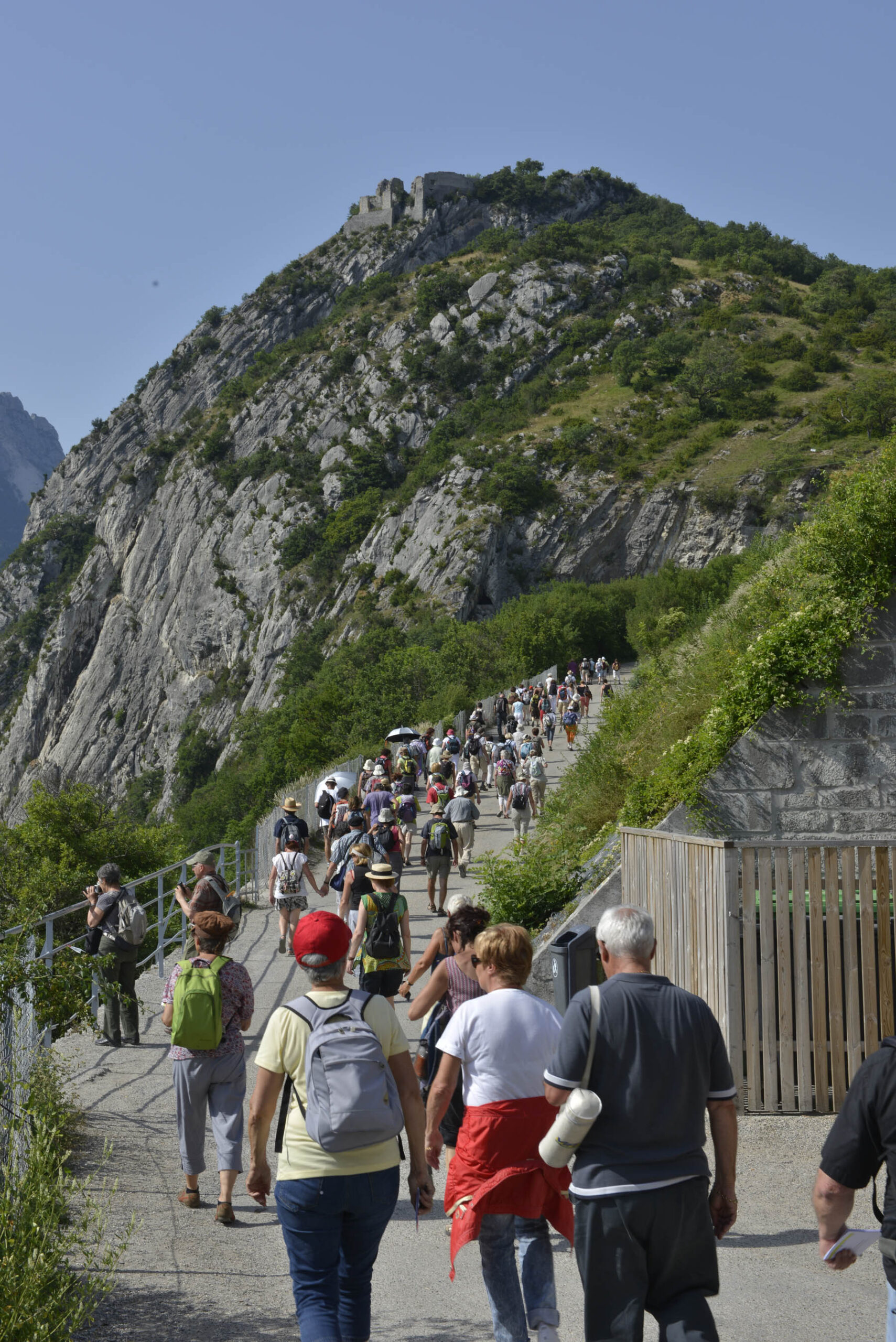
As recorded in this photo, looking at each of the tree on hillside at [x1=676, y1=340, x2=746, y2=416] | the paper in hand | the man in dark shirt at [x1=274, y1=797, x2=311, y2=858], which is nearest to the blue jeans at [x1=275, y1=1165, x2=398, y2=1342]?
the paper in hand

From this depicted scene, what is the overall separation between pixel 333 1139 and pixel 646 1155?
94 centimetres

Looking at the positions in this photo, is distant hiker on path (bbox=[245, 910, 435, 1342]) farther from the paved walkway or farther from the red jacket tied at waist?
the paved walkway

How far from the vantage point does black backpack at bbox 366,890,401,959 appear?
766cm

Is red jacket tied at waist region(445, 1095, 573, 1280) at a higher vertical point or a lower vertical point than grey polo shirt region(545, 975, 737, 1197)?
lower

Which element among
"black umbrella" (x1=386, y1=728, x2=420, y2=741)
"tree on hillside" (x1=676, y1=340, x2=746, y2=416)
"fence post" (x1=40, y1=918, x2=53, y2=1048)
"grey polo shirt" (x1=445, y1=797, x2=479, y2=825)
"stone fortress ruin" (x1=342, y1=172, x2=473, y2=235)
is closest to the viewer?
"fence post" (x1=40, y1=918, x2=53, y2=1048)

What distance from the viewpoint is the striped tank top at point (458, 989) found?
191 inches

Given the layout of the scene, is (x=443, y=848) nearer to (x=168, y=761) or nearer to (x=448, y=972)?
(x=448, y=972)

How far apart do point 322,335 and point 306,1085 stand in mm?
116471

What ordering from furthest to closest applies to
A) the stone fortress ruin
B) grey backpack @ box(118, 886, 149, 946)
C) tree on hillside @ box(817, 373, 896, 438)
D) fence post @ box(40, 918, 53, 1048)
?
1. the stone fortress ruin
2. tree on hillside @ box(817, 373, 896, 438)
3. grey backpack @ box(118, 886, 149, 946)
4. fence post @ box(40, 918, 53, 1048)

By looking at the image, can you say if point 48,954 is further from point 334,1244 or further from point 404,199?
point 404,199

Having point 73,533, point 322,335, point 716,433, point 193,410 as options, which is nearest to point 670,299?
point 716,433

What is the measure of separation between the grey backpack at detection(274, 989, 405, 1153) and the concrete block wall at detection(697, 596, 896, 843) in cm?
532

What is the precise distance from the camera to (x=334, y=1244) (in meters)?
3.29

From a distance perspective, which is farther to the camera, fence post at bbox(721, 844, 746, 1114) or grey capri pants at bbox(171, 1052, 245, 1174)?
fence post at bbox(721, 844, 746, 1114)
